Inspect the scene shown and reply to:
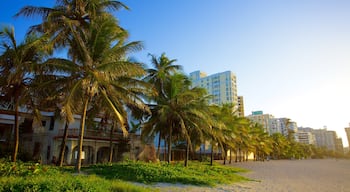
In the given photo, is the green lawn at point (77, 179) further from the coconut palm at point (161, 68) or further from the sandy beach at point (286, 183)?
the coconut palm at point (161, 68)

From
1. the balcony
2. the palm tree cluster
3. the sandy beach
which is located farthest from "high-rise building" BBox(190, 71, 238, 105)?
the palm tree cluster

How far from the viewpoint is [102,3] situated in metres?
15.9

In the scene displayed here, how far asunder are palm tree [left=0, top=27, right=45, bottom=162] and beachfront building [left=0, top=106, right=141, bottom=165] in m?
7.96

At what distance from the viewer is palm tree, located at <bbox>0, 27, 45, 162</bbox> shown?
11758 millimetres

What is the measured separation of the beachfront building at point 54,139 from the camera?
21266 mm

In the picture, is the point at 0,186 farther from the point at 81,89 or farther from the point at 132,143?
the point at 132,143

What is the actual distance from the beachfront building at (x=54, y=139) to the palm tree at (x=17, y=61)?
26.1 ft

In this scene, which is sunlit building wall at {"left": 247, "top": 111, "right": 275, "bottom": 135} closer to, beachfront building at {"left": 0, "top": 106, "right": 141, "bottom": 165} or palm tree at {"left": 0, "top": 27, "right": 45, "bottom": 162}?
beachfront building at {"left": 0, "top": 106, "right": 141, "bottom": 165}

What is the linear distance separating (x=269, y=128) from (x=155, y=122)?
131 meters

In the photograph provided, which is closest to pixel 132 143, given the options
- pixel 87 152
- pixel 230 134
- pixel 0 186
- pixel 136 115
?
pixel 87 152

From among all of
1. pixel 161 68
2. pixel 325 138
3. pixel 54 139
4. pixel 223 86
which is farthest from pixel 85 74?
pixel 325 138

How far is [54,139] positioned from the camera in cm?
2180

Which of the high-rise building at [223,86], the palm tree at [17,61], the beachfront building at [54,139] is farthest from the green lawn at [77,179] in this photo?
the high-rise building at [223,86]

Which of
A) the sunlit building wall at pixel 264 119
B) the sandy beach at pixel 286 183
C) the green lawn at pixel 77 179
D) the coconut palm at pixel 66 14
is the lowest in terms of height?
the sandy beach at pixel 286 183
